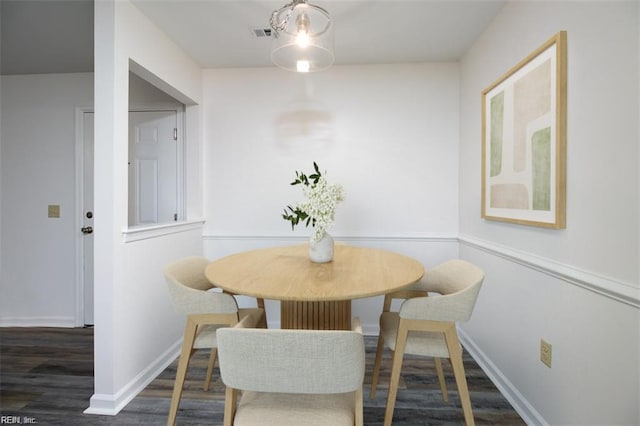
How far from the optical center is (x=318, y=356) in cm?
87

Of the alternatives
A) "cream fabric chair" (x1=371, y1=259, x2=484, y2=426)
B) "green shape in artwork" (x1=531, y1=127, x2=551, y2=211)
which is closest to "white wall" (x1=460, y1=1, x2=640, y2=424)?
"green shape in artwork" (x1=531, y1=127, x2=551, y2=211)

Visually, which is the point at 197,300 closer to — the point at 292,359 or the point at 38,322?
the point at 292,359

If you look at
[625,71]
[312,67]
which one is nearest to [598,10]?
[625,71]

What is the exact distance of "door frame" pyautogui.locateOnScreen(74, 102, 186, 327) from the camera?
291 centimetres

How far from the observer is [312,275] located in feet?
4.70

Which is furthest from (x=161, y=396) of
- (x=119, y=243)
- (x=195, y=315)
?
(x=119, y=243)

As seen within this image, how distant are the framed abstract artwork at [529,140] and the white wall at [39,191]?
3.56m

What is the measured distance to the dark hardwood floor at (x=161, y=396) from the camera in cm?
172

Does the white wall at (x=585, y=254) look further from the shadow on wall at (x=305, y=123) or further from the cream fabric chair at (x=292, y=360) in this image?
the shadow on wall at (x=305, y=123)

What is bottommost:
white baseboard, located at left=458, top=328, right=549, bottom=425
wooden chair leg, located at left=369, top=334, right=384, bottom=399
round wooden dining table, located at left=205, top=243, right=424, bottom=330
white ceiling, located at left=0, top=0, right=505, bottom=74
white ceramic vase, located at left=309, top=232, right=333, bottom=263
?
white baseboard, located at left=458, top=328, right=549, bottom=425

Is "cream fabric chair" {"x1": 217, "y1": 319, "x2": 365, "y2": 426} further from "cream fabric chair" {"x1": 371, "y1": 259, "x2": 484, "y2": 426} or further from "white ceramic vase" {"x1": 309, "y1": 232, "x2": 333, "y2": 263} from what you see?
"white ceramic vase" {"x1": 309, "y1": 232, "x2": 333, "y2": 263}

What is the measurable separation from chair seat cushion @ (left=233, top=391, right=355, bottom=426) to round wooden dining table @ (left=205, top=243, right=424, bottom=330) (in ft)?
1.09

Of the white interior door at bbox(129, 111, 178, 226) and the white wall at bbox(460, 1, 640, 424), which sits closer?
the white wall at bbox(460, 1, 640, 424)

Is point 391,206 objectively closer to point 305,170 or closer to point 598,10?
point 305,170
